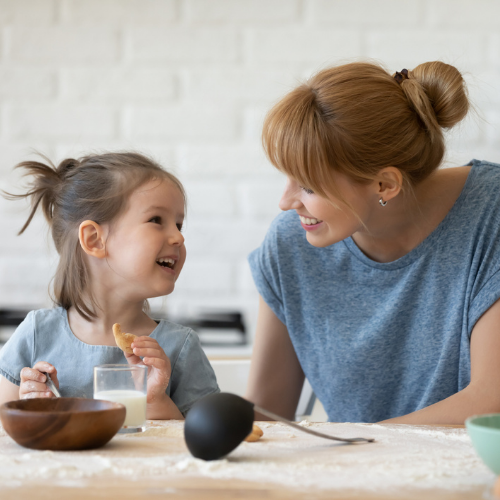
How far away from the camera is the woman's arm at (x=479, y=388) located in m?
1.08

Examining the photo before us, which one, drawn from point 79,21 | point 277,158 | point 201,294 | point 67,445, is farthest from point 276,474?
point 79,21

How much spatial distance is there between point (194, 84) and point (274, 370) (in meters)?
1.01

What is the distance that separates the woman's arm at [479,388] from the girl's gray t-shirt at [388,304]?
0.03 metres

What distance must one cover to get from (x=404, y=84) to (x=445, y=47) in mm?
805

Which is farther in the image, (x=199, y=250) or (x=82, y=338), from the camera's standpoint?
(x=199, y=250)

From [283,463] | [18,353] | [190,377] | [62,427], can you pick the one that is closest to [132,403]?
[62,427]

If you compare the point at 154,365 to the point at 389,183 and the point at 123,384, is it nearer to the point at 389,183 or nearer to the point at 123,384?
the point at 123,384

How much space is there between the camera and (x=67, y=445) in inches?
27.4

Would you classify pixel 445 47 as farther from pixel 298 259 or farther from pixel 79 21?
pixel 79 21

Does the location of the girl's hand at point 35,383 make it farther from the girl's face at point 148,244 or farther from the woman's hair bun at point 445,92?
the woman's hair bun at point 445,92

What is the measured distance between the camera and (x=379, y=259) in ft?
4.66

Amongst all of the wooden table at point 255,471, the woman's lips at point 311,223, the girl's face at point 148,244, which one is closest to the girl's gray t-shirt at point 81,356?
the girl's face at point 148,244

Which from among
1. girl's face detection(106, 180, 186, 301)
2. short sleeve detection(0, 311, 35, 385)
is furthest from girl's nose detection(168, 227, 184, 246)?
short sleeve detection(0, 311, 35, 385)

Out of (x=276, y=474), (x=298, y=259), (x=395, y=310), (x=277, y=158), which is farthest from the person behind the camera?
(x=298, y=259)
